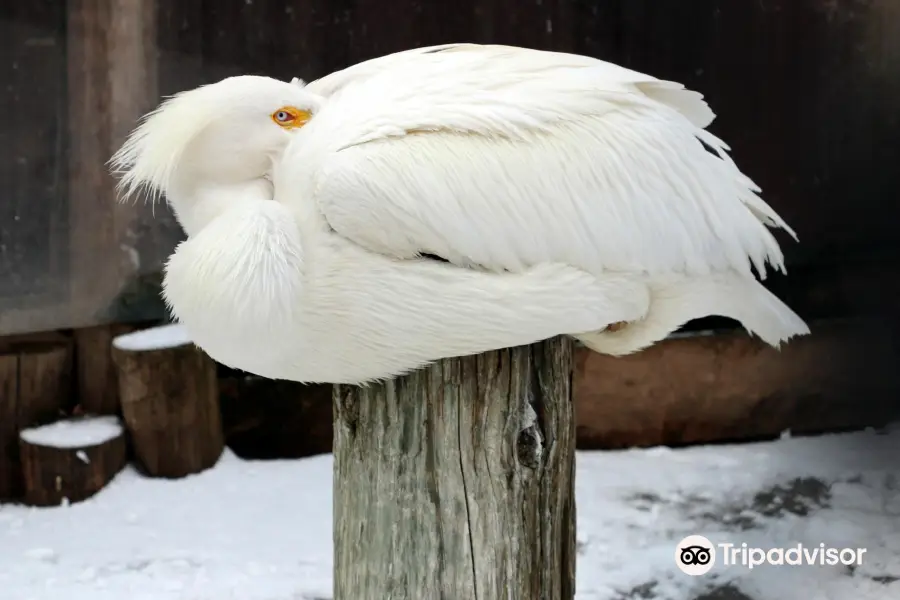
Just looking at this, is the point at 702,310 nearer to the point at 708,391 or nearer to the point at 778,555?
the point at 778,555

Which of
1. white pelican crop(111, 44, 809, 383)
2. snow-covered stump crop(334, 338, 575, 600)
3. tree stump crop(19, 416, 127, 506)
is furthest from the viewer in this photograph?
tree stump crop(19, 416, 127, 506)

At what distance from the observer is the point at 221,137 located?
3.37 feet

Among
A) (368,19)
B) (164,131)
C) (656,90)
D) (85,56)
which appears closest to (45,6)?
(85,56)

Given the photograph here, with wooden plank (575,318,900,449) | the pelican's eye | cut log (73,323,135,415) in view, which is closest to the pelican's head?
the pelican's eye

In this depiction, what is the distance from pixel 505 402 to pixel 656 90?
1.52ft

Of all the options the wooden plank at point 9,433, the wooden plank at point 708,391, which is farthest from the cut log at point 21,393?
the wooden plank at point 708,391

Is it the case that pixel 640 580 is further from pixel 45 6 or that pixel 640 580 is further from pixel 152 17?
pixel 45 6

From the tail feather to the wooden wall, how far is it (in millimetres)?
1314

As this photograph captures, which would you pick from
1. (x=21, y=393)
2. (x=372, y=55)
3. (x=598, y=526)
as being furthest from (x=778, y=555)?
(x=21, y=393)

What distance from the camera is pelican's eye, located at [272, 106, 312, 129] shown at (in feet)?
3.44

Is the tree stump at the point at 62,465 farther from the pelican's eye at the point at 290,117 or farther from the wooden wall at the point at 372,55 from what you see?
the pelican's eye at the point at 290,117

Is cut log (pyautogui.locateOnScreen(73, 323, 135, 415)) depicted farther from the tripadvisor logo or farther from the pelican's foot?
the pelican's foot

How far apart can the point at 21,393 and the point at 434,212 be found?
189cm

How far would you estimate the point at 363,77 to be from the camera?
Answer: 3.62 ft
